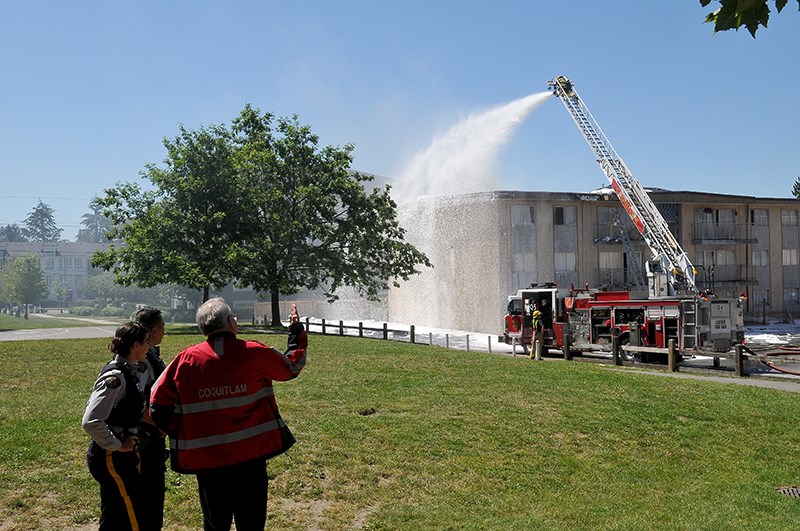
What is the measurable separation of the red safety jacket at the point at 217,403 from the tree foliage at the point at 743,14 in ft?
10.3

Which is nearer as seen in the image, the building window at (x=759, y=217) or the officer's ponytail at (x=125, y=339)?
the officer's ponytail at (x=125, y=339)

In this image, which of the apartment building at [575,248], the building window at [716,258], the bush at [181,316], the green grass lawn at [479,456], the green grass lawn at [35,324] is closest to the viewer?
the green grass lawn at [479,456]

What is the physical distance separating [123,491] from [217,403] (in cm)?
103

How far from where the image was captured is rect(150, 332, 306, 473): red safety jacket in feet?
15.0

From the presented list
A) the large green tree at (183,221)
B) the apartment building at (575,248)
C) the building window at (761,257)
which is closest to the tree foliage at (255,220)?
the large green tree at (183,221)

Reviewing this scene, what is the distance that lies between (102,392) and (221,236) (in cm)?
3303

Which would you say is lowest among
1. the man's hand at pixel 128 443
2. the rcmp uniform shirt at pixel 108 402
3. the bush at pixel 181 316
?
the bush at pixel 181 316

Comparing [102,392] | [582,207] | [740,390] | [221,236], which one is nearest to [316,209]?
[221,236]

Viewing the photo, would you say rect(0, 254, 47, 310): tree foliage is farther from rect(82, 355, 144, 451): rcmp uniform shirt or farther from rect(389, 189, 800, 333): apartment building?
rect(82, 355, 144, 451): rcmp uniform shirt

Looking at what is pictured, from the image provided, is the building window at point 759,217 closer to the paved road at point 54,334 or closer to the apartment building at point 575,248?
the apartment building at point 575,248

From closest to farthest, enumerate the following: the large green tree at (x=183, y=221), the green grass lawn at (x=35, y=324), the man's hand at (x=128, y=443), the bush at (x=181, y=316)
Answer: the man's hand at (x=128, y=443), the large green tree at (x=183, y=221), the green grass lawn at (x=35, y=324), the bush at (x=181, y=316)

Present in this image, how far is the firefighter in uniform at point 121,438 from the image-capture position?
486cm

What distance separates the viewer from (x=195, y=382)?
4578 mm

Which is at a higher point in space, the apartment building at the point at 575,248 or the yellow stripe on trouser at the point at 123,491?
the apartment building at the point at 575,248
